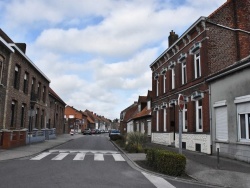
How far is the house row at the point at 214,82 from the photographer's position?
46.2 ft

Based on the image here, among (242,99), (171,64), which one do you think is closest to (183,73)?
(171,64)

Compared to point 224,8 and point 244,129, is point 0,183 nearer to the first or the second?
point 244,129

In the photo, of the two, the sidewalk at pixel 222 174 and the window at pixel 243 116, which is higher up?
the window at pixel 243 116

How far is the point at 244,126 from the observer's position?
539 inches

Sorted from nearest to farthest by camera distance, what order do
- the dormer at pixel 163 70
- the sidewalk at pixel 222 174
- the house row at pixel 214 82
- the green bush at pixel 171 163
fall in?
the sidewalk at pixel 222 174 → the green bush at pixel 171 163 → the house row at pixel 214 82 → the dormer at pixel 163 70

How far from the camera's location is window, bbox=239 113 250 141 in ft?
43.9

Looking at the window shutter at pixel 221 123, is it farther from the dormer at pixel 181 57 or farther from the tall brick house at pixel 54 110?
the tall brick house at pixel 54 110

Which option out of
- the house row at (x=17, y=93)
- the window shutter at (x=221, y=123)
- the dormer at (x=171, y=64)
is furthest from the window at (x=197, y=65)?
the house row at (x=17, y=93)

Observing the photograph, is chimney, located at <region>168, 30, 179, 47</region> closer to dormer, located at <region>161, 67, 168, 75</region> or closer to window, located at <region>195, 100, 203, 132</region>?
dormer, located at <region>161, 67, 168, 75</region>

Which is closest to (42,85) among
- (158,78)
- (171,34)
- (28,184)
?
(158,78)

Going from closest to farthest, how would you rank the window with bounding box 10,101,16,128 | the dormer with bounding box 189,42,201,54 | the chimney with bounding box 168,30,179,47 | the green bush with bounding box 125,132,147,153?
the dormer with bounding box 189,42,201,54
the green bush with bounding box 125,132,147,153
the window with bounding box 10,101,16,128
the chimney with bounding box 168,30,179,47

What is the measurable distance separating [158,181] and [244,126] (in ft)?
21.6

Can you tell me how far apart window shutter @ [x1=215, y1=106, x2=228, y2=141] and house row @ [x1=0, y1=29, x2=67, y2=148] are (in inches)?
539

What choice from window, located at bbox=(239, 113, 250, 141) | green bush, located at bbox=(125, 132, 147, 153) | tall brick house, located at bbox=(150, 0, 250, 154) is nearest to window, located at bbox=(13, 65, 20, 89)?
green bush, located at bbox=(125, 132, 147, 153)
